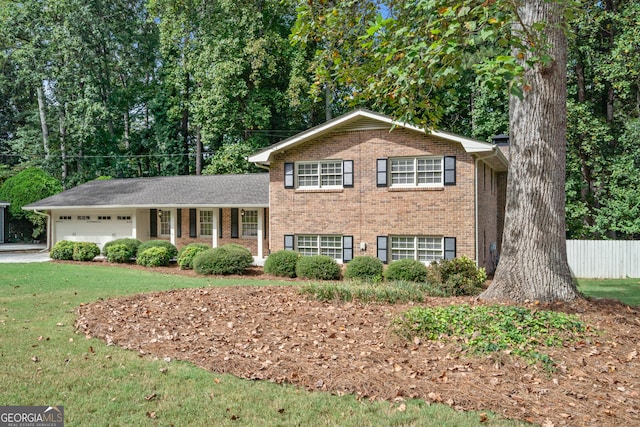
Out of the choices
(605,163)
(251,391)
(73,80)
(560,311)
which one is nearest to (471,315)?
(560,311)

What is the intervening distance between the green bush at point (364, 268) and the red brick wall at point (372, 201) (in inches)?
50.7

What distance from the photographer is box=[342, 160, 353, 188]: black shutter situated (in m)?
17.0

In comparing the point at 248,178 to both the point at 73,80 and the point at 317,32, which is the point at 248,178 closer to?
the point at 317,32

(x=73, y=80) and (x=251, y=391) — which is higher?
(x=73, y=80)

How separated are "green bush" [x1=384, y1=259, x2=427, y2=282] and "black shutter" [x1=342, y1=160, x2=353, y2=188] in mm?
3790

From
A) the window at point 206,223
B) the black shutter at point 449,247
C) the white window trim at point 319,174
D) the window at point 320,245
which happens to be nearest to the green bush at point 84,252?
the window at point 206,223

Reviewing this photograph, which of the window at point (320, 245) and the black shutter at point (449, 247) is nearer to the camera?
the black shutter at point (449, 247)

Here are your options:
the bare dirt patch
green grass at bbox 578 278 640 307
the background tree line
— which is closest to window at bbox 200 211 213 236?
the background tree line

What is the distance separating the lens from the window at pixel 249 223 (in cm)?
2222

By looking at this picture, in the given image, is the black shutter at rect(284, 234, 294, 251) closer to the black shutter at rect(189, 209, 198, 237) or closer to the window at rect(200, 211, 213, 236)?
the window at rect(200, 211, 213, 236)

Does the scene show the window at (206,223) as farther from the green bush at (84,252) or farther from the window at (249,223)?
the green bush at (84,252)

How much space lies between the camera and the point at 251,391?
16.1 feet

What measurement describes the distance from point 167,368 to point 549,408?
4240mm

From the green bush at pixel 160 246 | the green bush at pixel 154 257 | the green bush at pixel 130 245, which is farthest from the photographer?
the green bush at pixel 130 245
